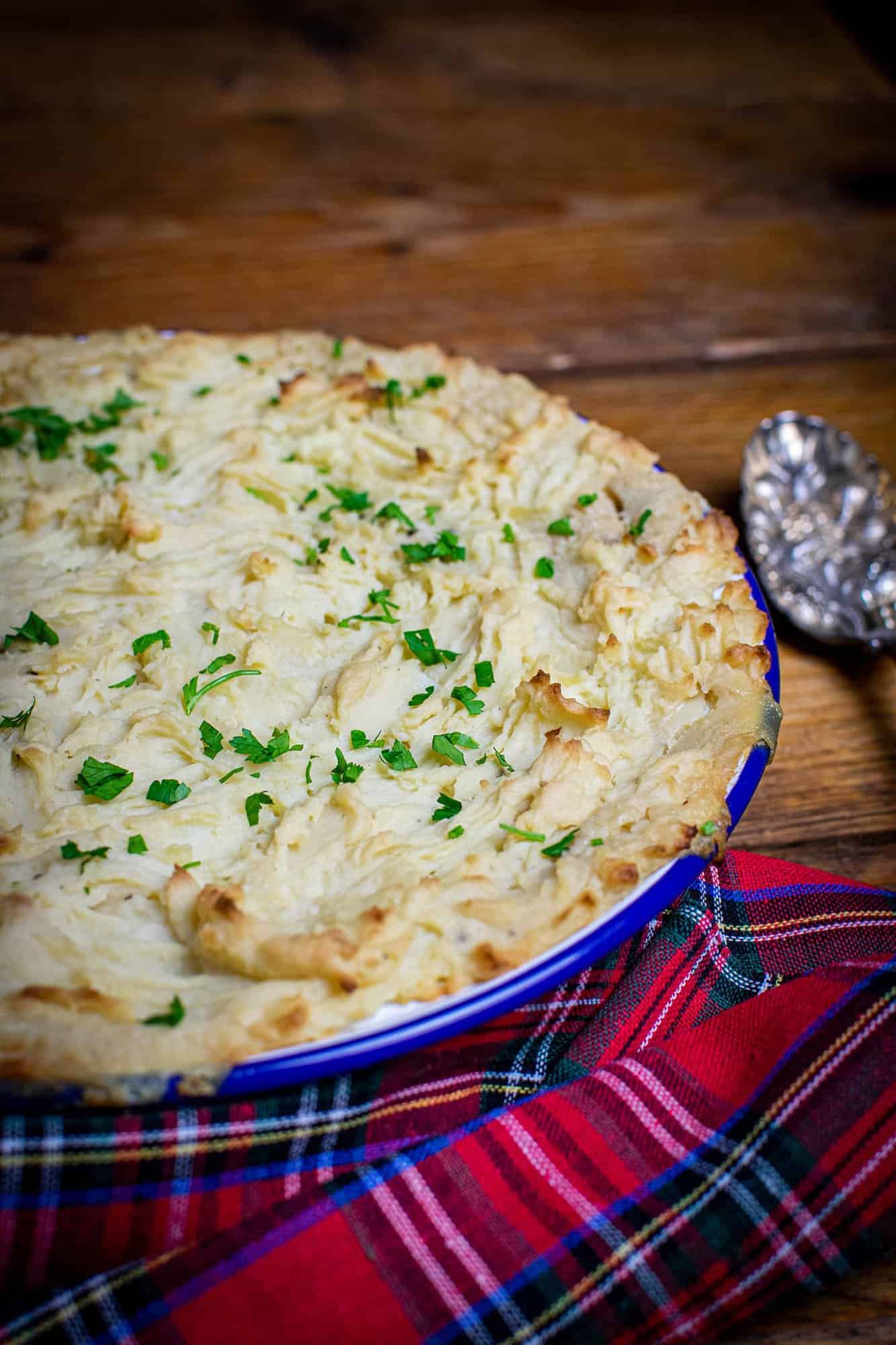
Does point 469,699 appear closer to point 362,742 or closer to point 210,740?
point 362,742

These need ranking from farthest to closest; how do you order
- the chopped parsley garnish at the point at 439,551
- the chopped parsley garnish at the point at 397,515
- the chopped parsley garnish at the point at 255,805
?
1. the chopped parsley garnish at the point at 397,515
2. the chopped parsley garnish at the point at 439,551
3. the chopped parsley garnish at the point at 255,805

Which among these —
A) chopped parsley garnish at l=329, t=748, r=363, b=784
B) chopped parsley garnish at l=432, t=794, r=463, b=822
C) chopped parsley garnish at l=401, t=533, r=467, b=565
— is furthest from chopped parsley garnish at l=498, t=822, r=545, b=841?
chopped parsley garnish at l=401, t=533, r=467, b=565

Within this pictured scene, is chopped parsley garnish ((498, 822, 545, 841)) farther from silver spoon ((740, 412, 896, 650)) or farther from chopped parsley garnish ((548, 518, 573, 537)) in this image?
silver spoon ((740, 412, 896, 650))

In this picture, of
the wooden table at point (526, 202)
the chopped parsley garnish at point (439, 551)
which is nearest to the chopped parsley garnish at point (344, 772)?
the chopped parsley garnish at point (439, 551)

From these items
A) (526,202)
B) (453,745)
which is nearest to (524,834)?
(453,745)

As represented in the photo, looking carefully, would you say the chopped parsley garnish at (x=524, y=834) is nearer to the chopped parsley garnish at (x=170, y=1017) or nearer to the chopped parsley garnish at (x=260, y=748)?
the chopped parsley garnish at (x=260, y=748)
